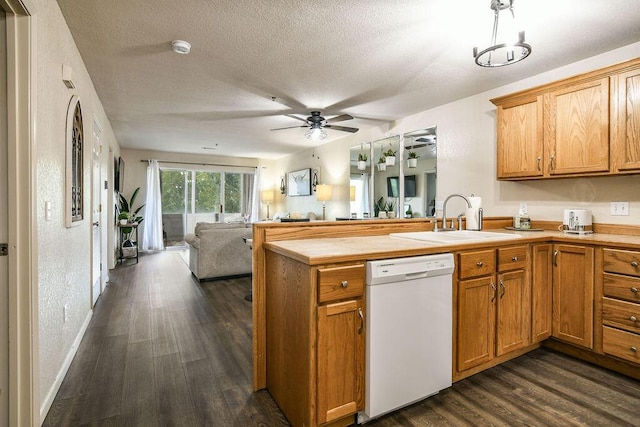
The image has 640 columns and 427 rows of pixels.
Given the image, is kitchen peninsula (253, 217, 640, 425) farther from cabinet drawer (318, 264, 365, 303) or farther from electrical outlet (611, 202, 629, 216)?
electrical outlet (611, 202, 629, 216)

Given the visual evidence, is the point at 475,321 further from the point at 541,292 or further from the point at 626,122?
the point at 626,122

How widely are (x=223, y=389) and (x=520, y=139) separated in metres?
3.14

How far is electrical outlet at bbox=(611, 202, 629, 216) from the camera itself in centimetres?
254

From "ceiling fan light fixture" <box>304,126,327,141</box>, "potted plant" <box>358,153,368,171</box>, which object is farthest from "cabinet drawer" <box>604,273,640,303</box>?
"potted plant" <box>358,153,368,171</box>

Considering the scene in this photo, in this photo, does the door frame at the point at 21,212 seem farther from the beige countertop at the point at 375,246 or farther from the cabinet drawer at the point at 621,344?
the cabinet drawer at the point at 621,344

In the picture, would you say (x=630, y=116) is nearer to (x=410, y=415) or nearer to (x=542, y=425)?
(x=542, y=425)

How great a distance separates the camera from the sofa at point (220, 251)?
4.51 m

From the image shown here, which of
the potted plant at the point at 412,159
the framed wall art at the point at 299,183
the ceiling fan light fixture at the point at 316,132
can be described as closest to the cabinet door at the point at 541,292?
the potted plant at the point at 412,159

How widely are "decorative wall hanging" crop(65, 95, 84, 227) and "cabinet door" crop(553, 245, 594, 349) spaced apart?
138 inches

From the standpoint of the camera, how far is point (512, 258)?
2.23 metres

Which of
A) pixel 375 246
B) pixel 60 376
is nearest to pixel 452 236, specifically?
pixel 375 246

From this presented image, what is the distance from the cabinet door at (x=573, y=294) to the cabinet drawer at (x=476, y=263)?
2.36 ft

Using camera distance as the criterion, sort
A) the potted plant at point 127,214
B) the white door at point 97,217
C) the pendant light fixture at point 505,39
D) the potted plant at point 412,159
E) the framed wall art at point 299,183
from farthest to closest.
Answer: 1. the framed wall art at point 299,183
2. the potted plant at point 127,214
3. the potted plant at point 412,159
4. the white door at point 97,217
5. the pendant light fixture at point 505,39

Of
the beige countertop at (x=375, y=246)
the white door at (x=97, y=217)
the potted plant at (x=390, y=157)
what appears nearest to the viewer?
the beige countertop at (x=375, y=246)
